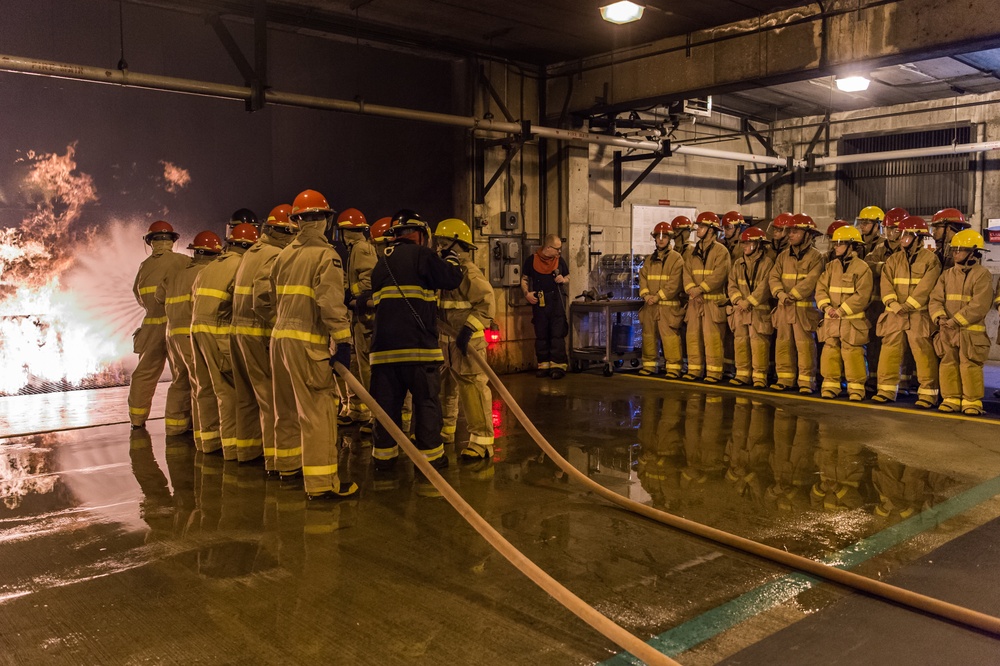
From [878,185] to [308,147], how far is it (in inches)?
472

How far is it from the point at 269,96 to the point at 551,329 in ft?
17.7

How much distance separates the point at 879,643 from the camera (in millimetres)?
3727

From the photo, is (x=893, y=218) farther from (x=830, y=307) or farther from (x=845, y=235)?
(x=830, y=307)

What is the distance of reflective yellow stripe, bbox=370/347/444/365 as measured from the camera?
650 cm

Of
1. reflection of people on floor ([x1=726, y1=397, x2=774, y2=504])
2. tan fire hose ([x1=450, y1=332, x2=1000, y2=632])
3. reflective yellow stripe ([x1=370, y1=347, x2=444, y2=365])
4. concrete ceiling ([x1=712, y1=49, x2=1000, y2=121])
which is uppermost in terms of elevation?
concrete ceiling ([x1=712, y1=49, x2=1000, y2=121])

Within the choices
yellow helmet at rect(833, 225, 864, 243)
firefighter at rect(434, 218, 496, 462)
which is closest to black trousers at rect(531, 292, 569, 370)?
yellow helmet at rect(833, 225, 864, 243)

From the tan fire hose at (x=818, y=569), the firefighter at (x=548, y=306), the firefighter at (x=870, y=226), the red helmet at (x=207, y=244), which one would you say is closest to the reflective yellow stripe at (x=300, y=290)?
the red helmet at (x=207, y=244)

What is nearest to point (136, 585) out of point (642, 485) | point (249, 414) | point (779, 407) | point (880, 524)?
point (249, 414)

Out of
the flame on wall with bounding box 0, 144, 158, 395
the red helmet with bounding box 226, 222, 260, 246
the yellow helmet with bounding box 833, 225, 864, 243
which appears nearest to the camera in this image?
the red helmet with bounding box 226, 222, 260, 246

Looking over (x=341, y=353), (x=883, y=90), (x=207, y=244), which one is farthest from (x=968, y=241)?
(x=207, y=244)

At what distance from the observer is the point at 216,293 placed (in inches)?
281

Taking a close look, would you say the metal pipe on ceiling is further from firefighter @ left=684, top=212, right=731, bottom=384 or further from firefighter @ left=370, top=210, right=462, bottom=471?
firefighter @ left=370, top=210, right=462, bottom=471

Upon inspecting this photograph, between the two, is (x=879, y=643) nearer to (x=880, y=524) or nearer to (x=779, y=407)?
(x=880, y=524)

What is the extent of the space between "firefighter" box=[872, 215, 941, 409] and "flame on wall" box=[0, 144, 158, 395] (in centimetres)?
942
